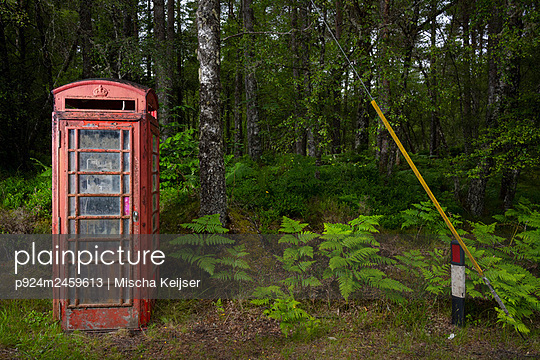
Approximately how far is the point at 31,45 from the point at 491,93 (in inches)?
636

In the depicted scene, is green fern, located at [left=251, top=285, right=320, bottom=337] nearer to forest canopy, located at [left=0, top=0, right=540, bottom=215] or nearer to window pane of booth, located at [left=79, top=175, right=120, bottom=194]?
window pane of booth, located at [left=79, top=175, right=120, bottom=194]

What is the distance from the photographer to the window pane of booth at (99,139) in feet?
13.0

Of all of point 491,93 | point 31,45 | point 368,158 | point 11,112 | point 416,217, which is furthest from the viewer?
point 31,45

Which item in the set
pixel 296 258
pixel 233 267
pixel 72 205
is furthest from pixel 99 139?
pixel 296 258

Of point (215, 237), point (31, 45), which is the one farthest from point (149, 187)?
point (31, 45)

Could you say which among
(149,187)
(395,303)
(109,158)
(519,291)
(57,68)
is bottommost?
(395,303)

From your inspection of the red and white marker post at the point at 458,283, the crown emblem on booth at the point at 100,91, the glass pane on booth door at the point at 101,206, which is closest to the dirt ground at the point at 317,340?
the red and white marker post at the point at 458,283

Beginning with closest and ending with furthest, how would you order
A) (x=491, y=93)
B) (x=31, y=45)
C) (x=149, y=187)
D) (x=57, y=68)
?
1. (x=149, y=187)
2. (x=491, y=93)
3. (x=31, y=45)
4. (x=57, y=68)

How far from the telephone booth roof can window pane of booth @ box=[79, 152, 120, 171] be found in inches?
25.4

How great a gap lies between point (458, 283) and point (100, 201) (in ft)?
15.2

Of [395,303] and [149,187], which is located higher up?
[149,187]

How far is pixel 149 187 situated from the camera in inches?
168

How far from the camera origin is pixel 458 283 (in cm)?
407

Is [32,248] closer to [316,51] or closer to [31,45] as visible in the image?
[31,45]
